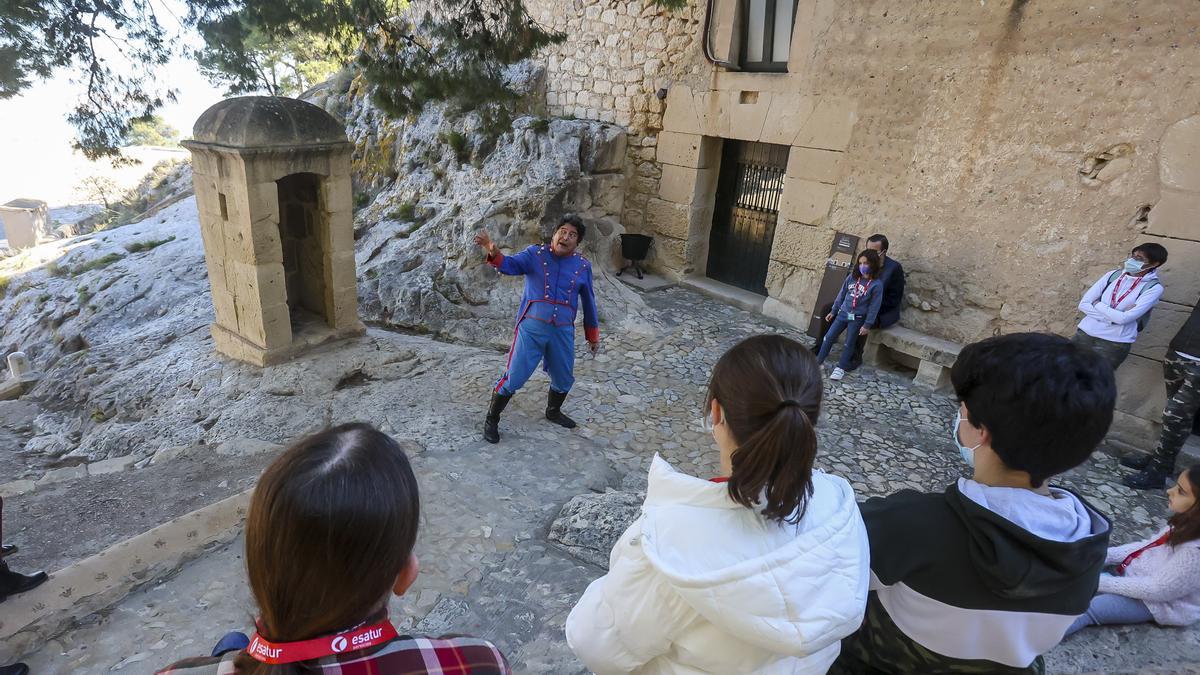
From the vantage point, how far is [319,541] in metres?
0.98

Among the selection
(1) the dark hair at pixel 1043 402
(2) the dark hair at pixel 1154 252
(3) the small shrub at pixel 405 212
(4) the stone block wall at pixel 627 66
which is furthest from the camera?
(3) the small shrub at pixel 405 212

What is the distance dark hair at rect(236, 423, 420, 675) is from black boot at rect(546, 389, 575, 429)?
3921mm

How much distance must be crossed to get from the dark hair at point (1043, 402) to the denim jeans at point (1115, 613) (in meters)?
1.99

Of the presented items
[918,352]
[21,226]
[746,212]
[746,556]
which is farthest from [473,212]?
[21,226]

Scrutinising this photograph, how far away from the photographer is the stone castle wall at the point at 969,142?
5148 mm

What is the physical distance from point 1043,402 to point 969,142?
5804 mm

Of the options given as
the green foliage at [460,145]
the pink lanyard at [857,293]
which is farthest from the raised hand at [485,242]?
the green foliage at [460,145]

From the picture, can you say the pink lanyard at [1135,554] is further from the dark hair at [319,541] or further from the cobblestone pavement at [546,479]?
the dark hair at [319,541]

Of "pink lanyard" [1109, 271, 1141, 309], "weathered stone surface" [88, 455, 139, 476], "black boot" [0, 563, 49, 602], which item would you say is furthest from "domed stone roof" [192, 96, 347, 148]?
"pink lanyard" [1109, 271, 1141, 309]

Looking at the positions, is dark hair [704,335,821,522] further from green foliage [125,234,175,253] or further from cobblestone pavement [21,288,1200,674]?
green foliage [125,234,175,253]

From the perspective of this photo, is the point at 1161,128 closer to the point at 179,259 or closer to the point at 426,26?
the point at 426,26

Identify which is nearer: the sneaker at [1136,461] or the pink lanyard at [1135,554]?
the pink lanyard at [1135,554]

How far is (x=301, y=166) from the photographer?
5617mm

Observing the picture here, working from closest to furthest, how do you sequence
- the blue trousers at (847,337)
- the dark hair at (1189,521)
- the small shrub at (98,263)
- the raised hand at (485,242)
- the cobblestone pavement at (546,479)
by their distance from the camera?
the dark hair at (1189,521)
the cobblestone pavement at (546,479)
the raised hand at (485,242)
the blue trousers at (847,337)
the small shrub at (98,263)
